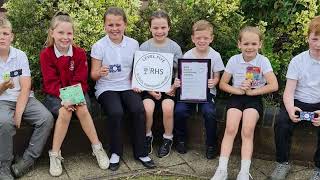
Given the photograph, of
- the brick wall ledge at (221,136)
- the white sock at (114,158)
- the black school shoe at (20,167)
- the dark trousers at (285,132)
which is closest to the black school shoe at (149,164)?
the white sock at (114,158)

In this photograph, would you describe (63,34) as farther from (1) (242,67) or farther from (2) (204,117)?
(1) (242,67)

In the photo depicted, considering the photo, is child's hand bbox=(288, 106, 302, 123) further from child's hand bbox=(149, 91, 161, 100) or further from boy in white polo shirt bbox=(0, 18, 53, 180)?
boy in white polo shirt bbox=(0, 18, 53, 180)

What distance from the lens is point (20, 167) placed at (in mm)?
4301

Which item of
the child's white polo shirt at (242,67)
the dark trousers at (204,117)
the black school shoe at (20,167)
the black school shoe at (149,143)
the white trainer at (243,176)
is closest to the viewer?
the white trainer at (243,176)

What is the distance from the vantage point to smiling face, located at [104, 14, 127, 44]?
15.2 ft

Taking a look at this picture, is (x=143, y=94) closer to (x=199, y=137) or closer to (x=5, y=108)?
(x=199, y=137)

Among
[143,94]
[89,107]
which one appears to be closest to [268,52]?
[143,94]

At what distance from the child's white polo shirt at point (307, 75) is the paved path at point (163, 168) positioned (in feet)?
2.32

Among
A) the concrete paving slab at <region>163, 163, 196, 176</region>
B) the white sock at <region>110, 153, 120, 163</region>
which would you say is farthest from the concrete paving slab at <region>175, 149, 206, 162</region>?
the white sock at <region>110, 153, 120, 163</region>

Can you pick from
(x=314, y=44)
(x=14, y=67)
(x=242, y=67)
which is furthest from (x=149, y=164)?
(x=314, y=44)

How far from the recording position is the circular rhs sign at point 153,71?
188 inches

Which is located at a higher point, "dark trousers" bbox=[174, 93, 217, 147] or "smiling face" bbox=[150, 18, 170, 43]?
"smiling face" bbox=[150, 18, 170, 43]

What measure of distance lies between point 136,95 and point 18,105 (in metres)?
1.10

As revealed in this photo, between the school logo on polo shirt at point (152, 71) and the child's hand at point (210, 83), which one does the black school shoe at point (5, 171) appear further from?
the child's hand at point (210, 83)
